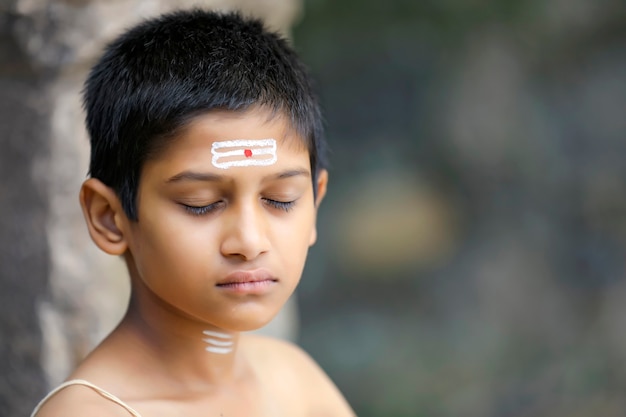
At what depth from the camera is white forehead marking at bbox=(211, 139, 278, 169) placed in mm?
1437

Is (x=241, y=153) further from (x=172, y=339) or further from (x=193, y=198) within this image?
(x=172, y=339)

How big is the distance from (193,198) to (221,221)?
0.06 metres

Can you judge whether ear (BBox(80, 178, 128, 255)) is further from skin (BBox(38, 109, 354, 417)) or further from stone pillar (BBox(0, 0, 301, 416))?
stone pillar (BBox(0, 0, 301, 416))

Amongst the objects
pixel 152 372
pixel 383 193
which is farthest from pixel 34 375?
pixel 383 193

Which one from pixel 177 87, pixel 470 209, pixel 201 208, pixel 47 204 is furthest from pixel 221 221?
pixel 470 209

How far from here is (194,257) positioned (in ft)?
4.70

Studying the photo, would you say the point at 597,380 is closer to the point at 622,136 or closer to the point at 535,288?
the point at 535,288

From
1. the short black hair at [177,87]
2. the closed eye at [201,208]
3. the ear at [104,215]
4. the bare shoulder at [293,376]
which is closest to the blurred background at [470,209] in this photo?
the bare shoulder at [293,376]

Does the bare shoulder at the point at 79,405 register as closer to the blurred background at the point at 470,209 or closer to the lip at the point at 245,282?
the lip at the point at 245,282

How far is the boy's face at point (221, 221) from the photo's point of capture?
143 cm

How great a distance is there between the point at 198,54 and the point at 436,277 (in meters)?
2.78

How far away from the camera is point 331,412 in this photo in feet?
6.32

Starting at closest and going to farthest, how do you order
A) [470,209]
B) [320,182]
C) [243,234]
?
[243,234], [320,182], [470,209]

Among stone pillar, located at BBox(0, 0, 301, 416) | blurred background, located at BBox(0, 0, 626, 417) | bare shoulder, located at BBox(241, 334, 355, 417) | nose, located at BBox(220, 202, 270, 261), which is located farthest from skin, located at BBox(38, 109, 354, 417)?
blurred background, located at BBox(0, 0, 626, 417)
